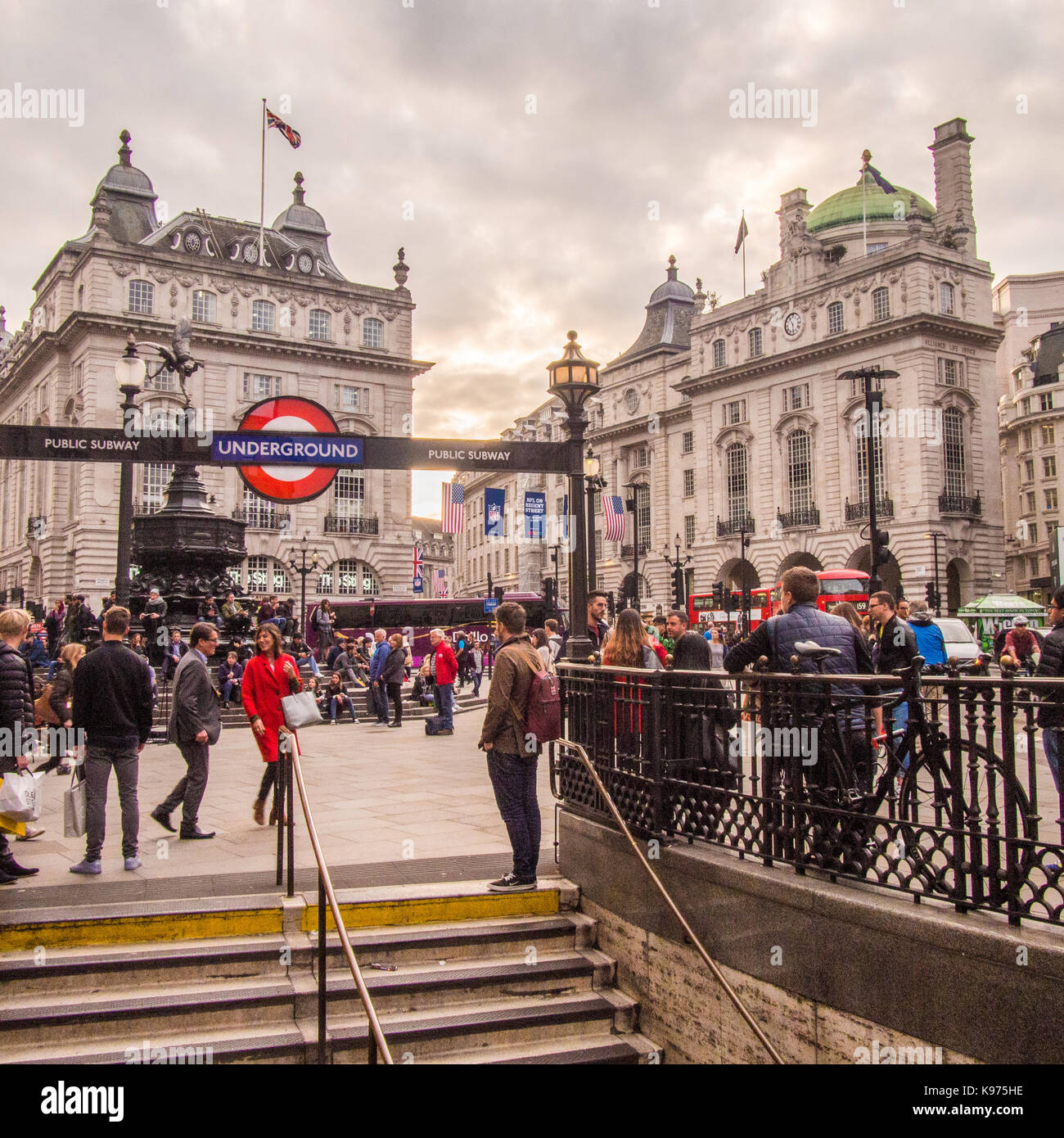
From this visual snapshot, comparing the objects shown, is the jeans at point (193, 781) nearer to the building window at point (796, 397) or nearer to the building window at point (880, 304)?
the building window at point (880, 304)

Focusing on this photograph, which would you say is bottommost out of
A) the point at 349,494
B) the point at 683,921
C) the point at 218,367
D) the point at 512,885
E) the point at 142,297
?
the point at 512,885

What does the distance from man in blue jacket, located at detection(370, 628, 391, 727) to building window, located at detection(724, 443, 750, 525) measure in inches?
1656

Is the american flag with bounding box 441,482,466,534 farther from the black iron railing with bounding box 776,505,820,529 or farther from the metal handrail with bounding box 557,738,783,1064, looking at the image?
the black iron railing with bounding box 776,505,820,529

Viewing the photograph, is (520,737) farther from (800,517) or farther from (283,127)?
(800,517)

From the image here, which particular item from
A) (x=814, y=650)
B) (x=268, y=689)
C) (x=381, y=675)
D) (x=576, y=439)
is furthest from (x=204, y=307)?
(x=814, y=650)

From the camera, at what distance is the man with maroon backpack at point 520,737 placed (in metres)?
6.59

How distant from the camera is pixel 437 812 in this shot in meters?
9.52

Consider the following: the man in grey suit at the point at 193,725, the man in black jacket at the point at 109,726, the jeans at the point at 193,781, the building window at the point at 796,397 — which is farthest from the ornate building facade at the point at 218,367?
the man in black jacket at the point at 109,726

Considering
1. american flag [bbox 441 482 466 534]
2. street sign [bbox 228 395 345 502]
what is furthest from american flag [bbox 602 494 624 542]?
street sign [bbox 228 395 345 502]

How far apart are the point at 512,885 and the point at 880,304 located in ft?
164

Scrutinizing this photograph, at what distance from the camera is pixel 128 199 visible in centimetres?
5578

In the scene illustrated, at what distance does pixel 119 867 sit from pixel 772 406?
5374cm
